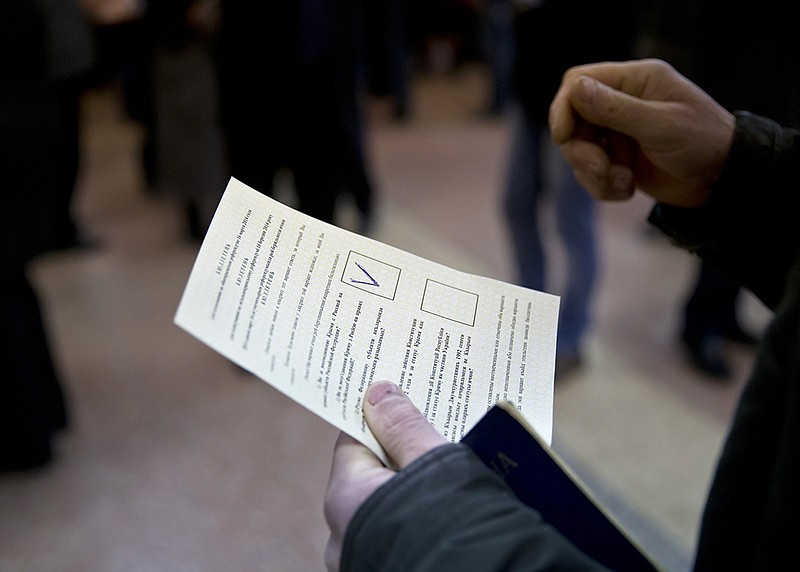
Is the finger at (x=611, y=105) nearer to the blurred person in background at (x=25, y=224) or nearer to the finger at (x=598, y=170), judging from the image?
the finger at (x=598, y=170)

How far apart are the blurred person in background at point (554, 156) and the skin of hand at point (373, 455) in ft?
4.32

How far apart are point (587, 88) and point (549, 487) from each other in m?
0.47

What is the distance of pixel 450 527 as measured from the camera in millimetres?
425

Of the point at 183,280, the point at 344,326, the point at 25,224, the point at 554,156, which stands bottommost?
the point at 183,280

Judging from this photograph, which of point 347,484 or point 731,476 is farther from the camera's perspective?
point 731,476

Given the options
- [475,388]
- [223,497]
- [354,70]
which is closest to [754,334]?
[354,70]

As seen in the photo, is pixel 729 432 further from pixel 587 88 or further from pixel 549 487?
pixel 587 88

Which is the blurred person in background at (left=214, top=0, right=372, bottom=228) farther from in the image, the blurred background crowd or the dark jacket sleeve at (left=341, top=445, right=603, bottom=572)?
the dark jacket sleeve at (left=341, top=445, right=603, bottom=572)

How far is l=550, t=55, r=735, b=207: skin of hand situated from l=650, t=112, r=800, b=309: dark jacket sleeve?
4cm

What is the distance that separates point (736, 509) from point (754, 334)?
5.67 ft

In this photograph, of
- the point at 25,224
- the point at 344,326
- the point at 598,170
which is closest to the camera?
the point at 344,326

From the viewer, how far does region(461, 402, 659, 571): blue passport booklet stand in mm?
462

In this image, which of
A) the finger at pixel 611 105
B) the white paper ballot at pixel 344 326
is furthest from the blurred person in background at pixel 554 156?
the white paper ballot at pixel 344 326

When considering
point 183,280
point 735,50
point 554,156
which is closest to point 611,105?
point 554,156
